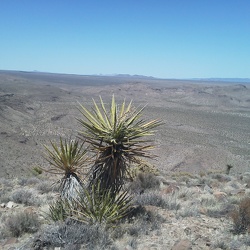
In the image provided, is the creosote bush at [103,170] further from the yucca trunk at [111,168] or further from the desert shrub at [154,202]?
the desert shrub at [154,202]

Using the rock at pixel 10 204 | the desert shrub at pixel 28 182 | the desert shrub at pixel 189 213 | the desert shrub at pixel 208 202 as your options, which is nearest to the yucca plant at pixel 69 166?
the desert shrub at pixel 189 213

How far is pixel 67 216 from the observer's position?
6.31 meters

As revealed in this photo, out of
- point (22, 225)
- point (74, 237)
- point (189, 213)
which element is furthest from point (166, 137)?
point (74, 237)

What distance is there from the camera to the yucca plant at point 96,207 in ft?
20.2

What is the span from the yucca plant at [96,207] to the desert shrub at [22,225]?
3.22 feet

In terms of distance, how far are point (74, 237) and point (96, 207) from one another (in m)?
0.88

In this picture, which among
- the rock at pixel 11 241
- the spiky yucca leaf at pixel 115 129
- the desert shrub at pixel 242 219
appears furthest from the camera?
the spiky yucca leaf at pixel 115 129

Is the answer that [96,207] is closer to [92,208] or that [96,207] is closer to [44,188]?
[92,208]

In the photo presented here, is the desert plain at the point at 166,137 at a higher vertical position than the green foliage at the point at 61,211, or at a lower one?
lower

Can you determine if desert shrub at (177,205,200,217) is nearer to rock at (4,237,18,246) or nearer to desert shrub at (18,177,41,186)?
rock at (4,237,18,246)

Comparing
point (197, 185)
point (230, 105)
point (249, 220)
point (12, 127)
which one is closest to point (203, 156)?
point (197, 185)

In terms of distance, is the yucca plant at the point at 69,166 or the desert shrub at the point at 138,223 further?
the yucca plant at the point at 69,166

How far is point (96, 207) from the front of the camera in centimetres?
624

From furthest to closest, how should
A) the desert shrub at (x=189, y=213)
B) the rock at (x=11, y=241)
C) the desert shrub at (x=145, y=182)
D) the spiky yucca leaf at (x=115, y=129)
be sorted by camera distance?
the desert shrub at (x=145, y=182), the desert shrub at (x=189, y=213), the spiky yucca leaf at (x=115, y=129), the rock at (x=11, y=241)
